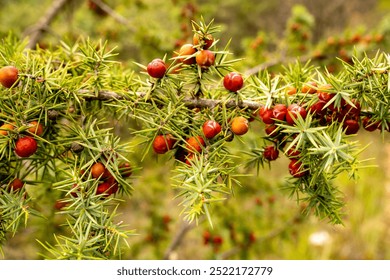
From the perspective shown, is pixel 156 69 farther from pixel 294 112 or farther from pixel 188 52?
pixel 294 112

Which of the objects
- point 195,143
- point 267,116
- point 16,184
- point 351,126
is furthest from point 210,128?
point 16,184

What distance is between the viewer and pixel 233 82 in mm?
1108

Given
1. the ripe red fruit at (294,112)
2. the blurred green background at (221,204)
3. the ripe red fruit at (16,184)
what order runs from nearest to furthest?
1. the ripe red fruit at (294,112)
2. the ripe red fruit at (16,184)
3. the blurred green background at (221,204)

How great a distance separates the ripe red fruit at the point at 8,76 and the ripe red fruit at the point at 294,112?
0.74 metres

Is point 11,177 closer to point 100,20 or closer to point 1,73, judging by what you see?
point 1,73

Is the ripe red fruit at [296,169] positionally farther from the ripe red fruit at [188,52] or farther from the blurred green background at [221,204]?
the ripe red fruit at [188,52]

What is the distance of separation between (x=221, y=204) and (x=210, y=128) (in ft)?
4.26

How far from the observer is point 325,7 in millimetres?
7406

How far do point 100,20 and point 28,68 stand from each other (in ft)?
9.51

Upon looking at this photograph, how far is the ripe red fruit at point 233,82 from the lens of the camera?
111 centimetres

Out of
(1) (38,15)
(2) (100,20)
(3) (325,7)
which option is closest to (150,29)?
(2) (100,20)

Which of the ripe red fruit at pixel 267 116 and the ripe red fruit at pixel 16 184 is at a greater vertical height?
the ripe red fruit at pixel 267 116

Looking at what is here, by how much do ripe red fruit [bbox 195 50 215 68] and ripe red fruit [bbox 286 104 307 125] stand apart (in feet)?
0.83

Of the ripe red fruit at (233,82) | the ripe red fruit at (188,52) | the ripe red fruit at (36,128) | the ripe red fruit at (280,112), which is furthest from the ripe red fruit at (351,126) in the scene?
the ripe red fruit at (36,128)
